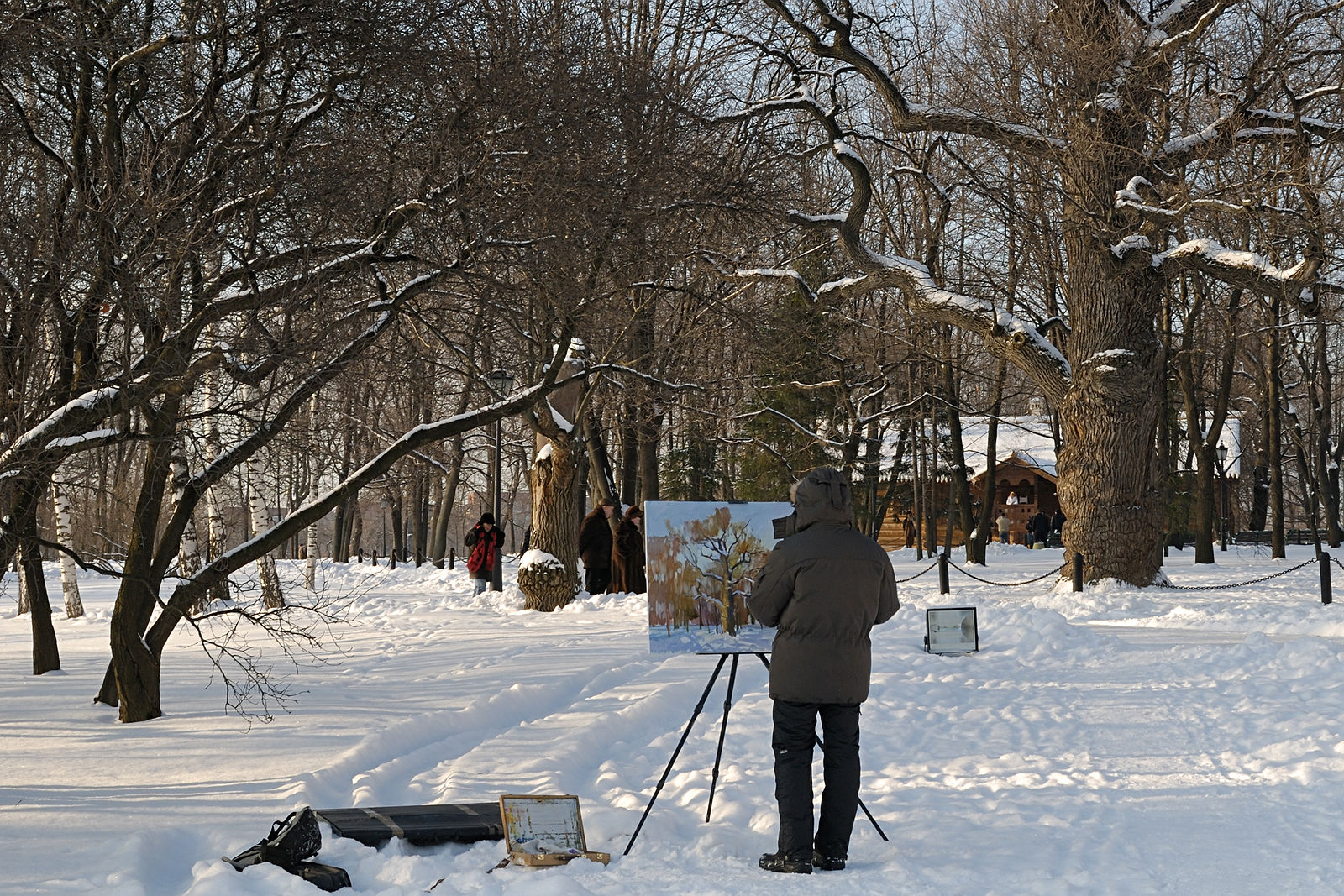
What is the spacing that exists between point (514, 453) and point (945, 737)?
32.2 m

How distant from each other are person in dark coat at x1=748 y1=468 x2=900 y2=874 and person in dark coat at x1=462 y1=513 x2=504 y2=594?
808 inches

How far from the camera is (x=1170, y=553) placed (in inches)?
1560

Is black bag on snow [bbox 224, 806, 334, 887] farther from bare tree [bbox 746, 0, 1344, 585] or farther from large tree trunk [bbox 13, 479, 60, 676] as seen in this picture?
bare tree [bbox 746, 0, 1344, 585]

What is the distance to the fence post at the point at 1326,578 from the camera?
18.2m

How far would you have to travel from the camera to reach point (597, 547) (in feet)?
76.1

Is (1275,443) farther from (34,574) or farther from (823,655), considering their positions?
(823,655)

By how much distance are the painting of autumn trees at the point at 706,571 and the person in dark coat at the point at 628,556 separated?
15.0 metres

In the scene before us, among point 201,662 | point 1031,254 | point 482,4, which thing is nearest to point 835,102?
point 1031,254

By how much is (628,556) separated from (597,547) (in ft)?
2.45

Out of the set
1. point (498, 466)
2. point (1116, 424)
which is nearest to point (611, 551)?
point (498, 466)

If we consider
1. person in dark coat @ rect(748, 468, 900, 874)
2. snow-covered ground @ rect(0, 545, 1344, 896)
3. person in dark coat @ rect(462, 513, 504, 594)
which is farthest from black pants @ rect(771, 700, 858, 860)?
person in dark coat @ rect(462, 513, 504, 594)

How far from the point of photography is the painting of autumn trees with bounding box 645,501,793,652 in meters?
7.46

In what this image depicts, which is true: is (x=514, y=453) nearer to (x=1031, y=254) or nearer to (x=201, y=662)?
(x=1031, y=254)

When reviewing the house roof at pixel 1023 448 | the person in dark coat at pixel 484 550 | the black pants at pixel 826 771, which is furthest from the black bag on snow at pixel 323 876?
the house roof at pixel 1023 448
